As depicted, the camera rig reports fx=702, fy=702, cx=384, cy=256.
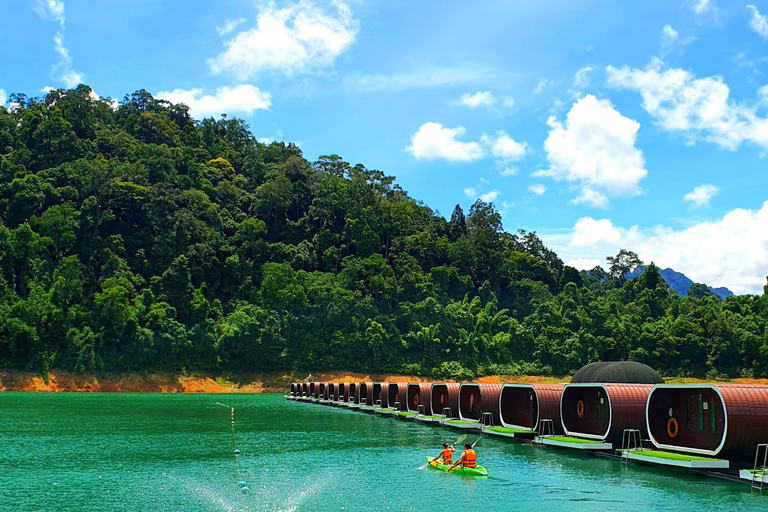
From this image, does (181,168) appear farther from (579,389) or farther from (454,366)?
(579,389)

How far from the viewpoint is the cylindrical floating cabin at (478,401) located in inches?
1431

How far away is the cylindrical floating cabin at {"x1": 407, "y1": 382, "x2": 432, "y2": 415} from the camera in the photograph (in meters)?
45.4

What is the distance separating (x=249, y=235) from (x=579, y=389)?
354ft

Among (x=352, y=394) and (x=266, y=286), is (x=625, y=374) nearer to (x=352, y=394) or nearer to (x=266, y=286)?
(x=352, y=394)

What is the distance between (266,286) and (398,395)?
6773 centimetres

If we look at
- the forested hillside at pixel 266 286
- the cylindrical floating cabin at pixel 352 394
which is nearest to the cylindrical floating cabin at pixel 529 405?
the cylindrical floating cabin at pixel 352 394

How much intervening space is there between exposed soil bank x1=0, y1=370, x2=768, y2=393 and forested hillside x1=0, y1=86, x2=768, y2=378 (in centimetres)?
177

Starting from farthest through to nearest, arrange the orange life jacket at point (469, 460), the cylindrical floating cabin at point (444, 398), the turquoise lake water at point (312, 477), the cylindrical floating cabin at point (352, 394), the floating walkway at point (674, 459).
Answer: the cylindrical floating cabin at point (352, 394) → the cylindrical floating cabin at point (444, 398) → the orange life jacket at point (469, 460) → the floating walkway at point (674, 459) → the turquoise lake water at point (312, 477)

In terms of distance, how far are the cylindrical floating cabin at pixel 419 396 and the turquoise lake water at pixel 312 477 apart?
270 inches

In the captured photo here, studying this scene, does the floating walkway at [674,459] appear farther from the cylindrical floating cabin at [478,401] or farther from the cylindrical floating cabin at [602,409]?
the cylindrical floating cabin at [478,401]

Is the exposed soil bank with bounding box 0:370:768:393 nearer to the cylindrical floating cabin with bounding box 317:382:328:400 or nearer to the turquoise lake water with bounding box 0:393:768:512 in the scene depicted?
the cylindrical floating cabin with bounding box 317:382:328:400

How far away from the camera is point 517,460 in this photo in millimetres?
26297

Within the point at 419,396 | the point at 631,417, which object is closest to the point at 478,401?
the point at 419,396

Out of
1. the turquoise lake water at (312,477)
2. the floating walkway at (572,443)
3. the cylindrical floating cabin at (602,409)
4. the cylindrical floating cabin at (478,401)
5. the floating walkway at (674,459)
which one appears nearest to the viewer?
the turquoise lake water at (312,477)
